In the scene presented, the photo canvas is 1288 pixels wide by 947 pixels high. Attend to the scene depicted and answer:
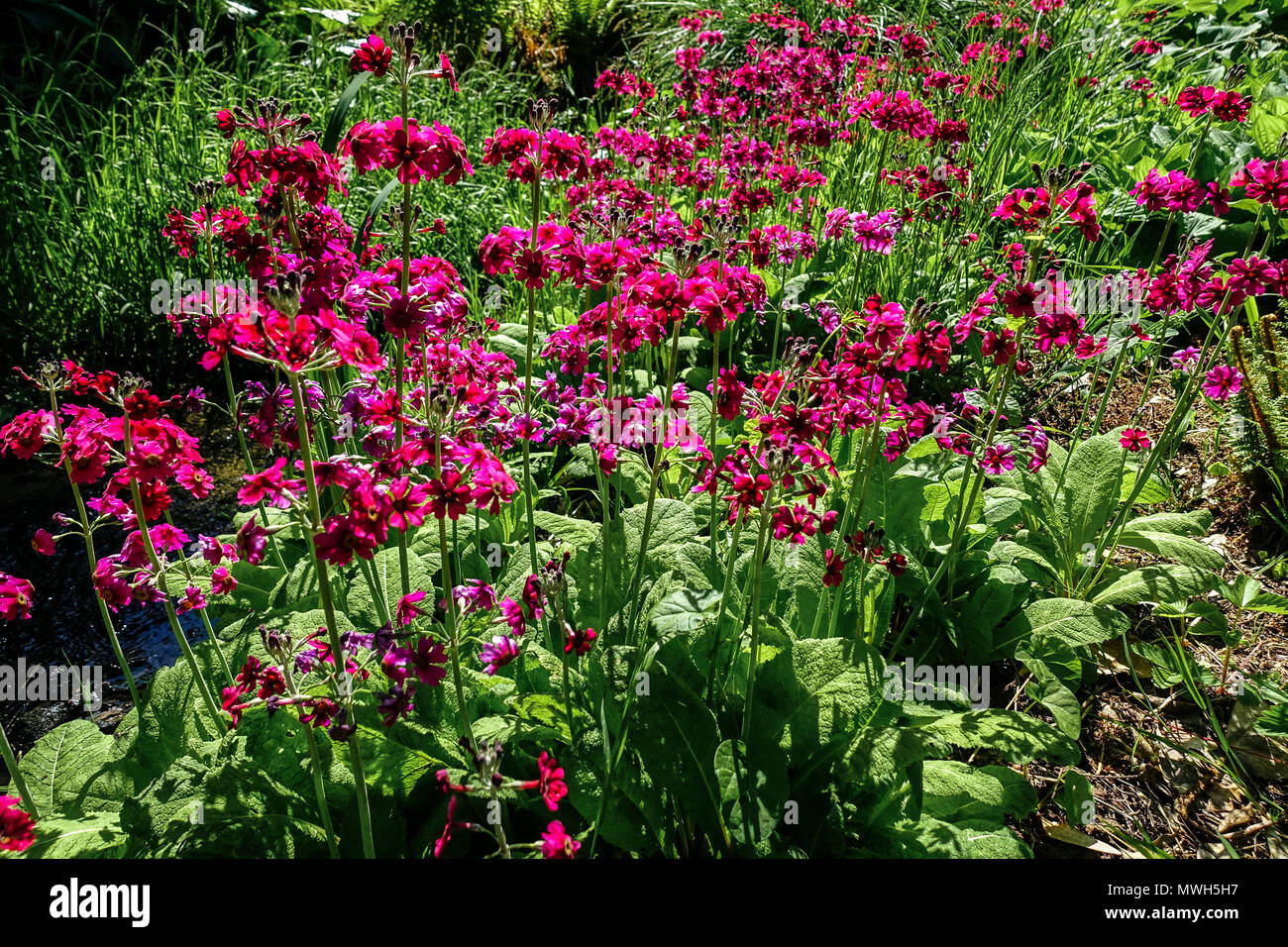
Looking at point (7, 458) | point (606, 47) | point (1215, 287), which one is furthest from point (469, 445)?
point (606, 47)

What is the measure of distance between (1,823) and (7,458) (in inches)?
123

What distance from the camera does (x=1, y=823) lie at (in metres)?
1.30

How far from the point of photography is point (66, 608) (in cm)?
297

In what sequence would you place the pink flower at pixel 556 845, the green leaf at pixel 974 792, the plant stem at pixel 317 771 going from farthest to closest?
the green leaf at pixel 974 792 → the plant stem at pixel 317 771 → the pink flower at pixel 556 845

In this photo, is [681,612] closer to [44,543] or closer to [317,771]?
[317,771]

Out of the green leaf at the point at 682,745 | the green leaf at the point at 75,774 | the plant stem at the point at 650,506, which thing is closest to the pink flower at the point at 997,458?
the plant stem at the point at 650,506

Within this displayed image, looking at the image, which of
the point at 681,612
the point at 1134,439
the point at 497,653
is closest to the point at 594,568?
the point at 681,612

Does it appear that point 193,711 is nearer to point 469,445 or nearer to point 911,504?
point 469,445

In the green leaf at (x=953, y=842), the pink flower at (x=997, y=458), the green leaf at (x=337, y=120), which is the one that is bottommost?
the green leaf at (x=953, y=842)

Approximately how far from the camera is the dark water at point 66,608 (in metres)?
2.60

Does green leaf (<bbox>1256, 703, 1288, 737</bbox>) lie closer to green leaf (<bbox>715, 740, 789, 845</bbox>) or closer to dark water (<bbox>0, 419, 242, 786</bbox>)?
green leaf (<bbox>715, 740, 789, 845</bbox>)

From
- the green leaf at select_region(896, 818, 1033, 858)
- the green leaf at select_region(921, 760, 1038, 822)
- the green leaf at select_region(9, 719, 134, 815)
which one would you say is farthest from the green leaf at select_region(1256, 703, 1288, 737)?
the green leaf at select_region(9, 719, 134, 815)

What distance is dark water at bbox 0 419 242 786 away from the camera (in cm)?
260

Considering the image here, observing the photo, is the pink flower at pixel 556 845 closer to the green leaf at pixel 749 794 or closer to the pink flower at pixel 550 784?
the pink flower at pixel 550 784
